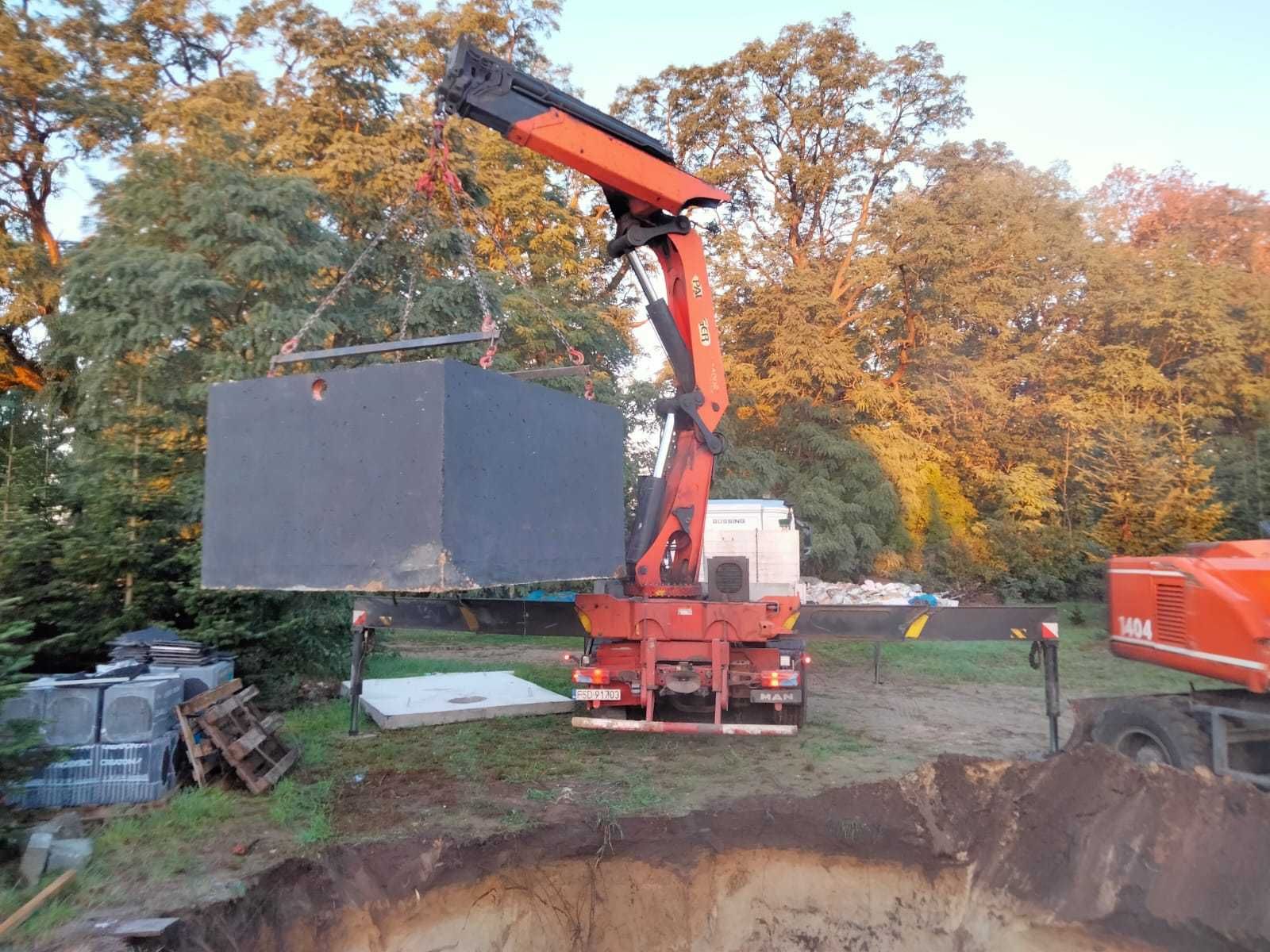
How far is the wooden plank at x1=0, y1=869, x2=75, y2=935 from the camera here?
412cm

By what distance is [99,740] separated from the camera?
5836 millimetres

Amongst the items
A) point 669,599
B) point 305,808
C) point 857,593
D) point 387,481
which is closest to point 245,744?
point 305,808

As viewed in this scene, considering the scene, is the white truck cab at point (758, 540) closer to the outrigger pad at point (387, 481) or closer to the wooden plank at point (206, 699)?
the wooden plank at point (206, 699)

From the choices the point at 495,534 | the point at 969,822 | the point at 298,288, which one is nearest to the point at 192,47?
the point at 298,288

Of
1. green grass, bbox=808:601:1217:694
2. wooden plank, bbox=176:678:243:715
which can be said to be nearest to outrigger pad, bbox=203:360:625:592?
wooden plank, bbox=176:678:243:715

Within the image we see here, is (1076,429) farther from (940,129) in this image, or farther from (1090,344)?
(940,129)

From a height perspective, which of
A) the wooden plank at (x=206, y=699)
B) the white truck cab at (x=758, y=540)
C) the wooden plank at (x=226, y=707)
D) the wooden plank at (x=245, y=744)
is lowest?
the wooden plank at (x=245, y=744)

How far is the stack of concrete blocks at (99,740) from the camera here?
5699mm

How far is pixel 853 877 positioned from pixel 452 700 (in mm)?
4777

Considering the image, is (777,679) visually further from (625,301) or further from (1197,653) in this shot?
(625,301)

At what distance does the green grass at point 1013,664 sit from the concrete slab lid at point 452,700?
538cm

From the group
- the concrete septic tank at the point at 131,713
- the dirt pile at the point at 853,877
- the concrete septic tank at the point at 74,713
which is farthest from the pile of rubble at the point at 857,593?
the concrete septic tank at the point at 74,713

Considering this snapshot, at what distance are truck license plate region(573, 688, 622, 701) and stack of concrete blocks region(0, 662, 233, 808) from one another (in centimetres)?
315

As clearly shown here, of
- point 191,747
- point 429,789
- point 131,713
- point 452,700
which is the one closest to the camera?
point 131,713
